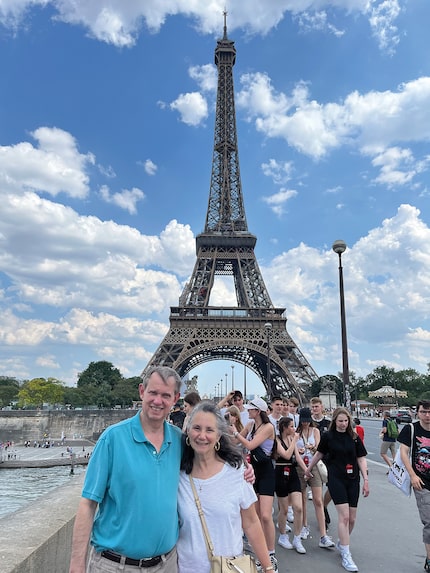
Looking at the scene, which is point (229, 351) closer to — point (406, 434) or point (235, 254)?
point (235, 254)

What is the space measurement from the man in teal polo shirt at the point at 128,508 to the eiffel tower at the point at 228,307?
118ft

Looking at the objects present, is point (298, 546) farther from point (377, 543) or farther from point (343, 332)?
point (343, 332)

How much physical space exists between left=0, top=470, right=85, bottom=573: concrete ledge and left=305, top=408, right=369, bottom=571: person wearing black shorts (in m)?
2.92

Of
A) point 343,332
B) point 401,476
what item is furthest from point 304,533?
point 343,332

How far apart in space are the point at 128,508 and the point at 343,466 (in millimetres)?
3581

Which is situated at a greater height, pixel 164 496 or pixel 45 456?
pixel 164 496

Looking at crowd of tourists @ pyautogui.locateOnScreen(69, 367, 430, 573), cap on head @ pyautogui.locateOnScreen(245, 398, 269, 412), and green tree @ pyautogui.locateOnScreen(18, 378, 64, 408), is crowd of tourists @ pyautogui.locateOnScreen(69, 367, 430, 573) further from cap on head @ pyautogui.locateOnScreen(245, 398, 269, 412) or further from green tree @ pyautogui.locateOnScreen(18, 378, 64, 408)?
green tree @ pyautogui.locateOnScreen(18, 378, 64, 408)

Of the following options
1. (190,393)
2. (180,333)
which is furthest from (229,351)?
(190,393)

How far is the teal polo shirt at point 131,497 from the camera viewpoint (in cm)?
237

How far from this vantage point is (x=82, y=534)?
7.58 ft

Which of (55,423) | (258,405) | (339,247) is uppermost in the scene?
(339,247)

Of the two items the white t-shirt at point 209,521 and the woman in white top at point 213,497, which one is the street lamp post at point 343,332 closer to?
the woman in white top at point 213,497

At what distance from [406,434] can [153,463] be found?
12.2 feet

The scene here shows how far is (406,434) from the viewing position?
201 inches
